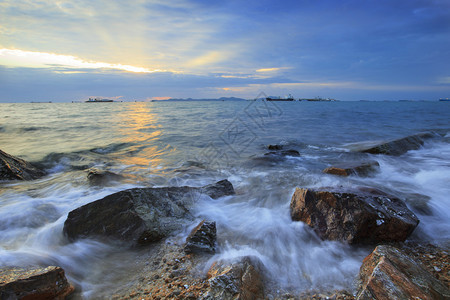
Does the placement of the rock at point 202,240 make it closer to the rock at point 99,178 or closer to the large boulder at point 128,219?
the large boulder at point 128,219

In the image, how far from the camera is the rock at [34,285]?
2158 millimetres

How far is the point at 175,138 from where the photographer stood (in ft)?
48.8

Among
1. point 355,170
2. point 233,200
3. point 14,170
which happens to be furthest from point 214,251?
point 14,170

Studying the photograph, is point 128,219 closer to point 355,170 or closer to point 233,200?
point 233,200

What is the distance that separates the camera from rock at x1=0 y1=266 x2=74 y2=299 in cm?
216

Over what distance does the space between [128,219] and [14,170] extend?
526cm

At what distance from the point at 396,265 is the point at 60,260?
4.39m

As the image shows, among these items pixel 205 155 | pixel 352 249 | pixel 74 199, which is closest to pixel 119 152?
pixel 205 155

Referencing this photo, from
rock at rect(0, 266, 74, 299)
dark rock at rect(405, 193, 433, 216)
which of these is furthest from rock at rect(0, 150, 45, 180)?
dark rock at rect(405, 193, 433, 216)

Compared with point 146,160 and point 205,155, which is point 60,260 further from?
point 205,155

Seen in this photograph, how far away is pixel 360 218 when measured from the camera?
336 centimetres

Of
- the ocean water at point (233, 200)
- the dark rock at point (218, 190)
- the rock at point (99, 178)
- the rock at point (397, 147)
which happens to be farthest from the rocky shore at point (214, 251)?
the rock at point (397, 147)

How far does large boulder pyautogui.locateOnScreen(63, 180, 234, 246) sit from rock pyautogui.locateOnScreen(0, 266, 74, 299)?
1.08m

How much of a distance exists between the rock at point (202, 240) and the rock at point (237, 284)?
539mm
